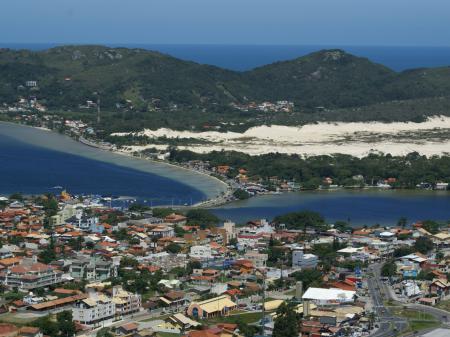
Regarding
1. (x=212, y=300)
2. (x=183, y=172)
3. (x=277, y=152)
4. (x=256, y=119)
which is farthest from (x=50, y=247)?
(x=256, y=119)

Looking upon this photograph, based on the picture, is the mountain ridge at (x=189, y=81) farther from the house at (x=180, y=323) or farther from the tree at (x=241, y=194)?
the house at (x=180, y=323)

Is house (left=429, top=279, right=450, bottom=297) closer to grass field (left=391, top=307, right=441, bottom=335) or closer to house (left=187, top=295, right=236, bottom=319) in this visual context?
grass field (left=391, top=307, right=441, bottom=335)

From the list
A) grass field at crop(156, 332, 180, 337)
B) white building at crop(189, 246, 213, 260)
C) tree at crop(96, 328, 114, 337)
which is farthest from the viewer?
white building at crop(189, 246, 213, 260)

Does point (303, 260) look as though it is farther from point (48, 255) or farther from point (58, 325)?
point (58, 325)

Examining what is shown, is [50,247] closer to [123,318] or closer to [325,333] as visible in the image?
[123,318]

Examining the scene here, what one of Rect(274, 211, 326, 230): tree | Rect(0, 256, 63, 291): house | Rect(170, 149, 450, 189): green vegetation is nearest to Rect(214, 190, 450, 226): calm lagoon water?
Rect(274, 211, 326, 230): tree

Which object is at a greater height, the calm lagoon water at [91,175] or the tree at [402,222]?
the tree at [402,222]

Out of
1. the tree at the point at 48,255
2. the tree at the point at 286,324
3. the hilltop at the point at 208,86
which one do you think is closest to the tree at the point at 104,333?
the tree at the point at 286,324
